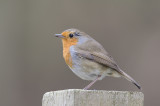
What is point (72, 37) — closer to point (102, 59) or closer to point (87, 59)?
point (87, 59)

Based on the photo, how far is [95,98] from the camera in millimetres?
3010

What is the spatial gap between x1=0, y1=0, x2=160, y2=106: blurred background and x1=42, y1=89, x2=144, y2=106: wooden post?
401 cm

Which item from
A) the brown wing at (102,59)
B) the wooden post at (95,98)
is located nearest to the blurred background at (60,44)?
the brown wing at (102,59)

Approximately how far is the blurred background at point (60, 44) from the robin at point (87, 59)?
229 cm

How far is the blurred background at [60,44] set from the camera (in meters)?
7.48

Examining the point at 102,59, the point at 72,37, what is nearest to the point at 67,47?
the point at 72,37

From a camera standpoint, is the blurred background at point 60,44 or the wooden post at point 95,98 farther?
the blurred background at point 60,44

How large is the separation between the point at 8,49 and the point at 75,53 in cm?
389

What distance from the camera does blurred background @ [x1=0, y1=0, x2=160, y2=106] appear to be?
7.48m

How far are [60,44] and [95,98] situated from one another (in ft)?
17.0

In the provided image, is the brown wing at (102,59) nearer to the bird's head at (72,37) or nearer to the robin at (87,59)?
the robin at (87,59)

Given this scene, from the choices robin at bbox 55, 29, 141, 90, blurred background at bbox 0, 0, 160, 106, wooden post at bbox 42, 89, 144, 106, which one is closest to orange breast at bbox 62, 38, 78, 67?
robin at bbox 55, 29, 141, 90

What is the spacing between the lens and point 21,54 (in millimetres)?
8156

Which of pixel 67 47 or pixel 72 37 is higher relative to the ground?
pixel 72 37
